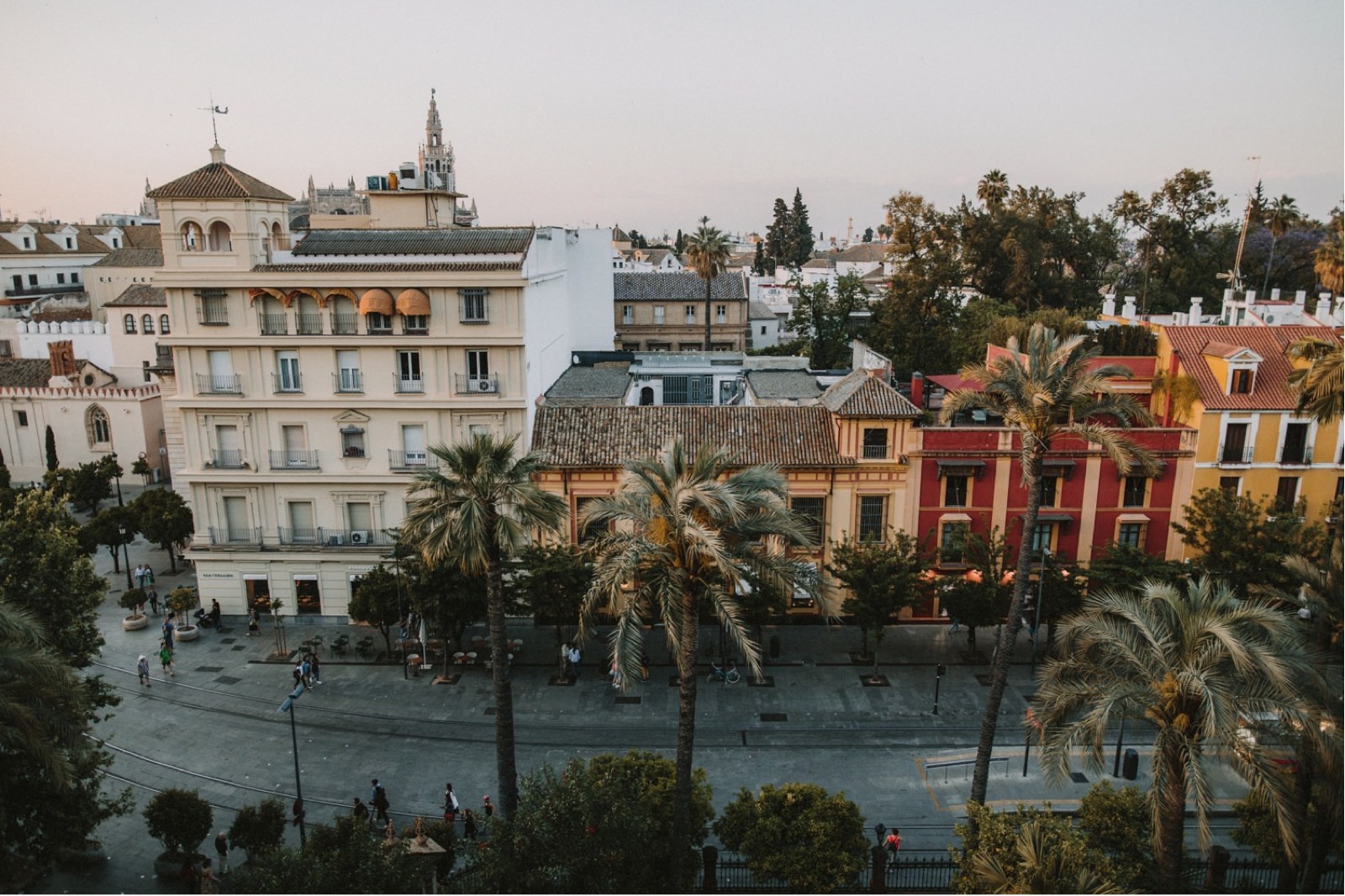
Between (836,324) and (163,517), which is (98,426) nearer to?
(163,517)

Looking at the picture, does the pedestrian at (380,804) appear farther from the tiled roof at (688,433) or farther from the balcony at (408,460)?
the balcony at (408,460)

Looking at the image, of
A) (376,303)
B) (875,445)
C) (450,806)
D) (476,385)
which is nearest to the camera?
(450,806)

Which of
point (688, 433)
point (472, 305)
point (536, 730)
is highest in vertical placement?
point (472, 305)

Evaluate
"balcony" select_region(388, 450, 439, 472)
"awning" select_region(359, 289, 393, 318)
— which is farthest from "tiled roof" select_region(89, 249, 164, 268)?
"balcony" select_region(388, 450, 439, 472)

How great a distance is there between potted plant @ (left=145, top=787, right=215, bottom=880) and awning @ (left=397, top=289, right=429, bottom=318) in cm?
1856

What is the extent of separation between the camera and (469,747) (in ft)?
93.3

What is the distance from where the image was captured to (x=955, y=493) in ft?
117

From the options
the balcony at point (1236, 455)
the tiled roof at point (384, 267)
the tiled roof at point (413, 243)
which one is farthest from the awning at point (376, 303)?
the balcony at point (1236, 455)

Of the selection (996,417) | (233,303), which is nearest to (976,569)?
(996,417)

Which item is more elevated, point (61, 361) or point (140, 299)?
point (140, 299)

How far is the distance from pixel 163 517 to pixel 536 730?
76.6 ft

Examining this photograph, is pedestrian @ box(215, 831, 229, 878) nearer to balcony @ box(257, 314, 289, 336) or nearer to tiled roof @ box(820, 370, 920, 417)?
balcony @ box(257, 314, 289, 336)

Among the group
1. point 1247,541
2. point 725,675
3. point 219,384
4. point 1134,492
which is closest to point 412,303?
point 219,384

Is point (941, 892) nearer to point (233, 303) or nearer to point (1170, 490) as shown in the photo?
point (1170, 490)
